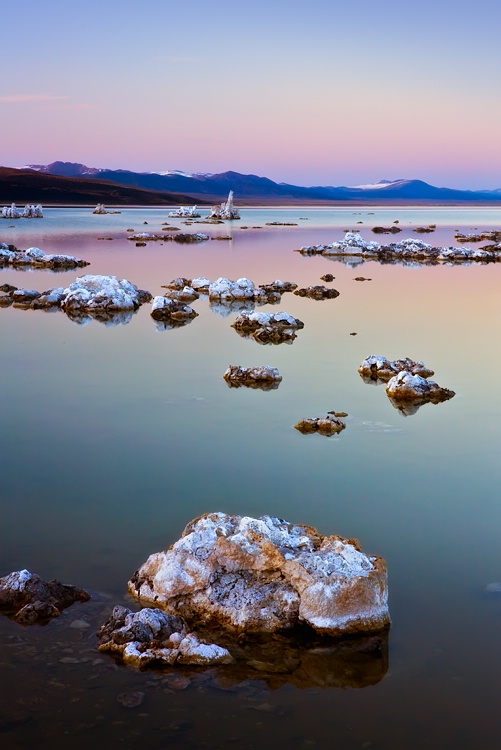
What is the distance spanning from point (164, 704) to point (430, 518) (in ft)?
9.10

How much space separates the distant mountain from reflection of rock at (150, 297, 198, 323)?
91.2m

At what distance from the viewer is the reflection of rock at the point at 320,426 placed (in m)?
8.17

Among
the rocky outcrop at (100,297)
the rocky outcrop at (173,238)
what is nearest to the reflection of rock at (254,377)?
the rocky outcrop at (100,297)

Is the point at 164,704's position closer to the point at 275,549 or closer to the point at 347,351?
the point at 275,549

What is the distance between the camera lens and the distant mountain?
367ft

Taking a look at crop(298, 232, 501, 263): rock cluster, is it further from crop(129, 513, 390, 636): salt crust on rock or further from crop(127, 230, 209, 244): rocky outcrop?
crop(129, 513, 390, 636): salt crust on rock

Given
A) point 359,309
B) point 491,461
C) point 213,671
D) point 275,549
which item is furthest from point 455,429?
point 359,309

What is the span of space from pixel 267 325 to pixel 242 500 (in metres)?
8.46

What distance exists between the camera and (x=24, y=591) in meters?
4.71

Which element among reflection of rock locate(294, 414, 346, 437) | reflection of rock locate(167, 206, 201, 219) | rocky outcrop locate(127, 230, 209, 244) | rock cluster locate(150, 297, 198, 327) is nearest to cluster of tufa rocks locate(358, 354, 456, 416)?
reflection of rock locate(294, 414, 346, 437)

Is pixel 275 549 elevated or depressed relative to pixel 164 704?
elevated

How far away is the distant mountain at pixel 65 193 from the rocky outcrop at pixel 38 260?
7959 centimetres

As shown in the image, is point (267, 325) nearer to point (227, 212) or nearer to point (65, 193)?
point (227, 212)

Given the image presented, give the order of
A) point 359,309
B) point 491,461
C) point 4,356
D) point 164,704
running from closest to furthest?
point 164,704, point 491,461, point 4,356, point 359,309
